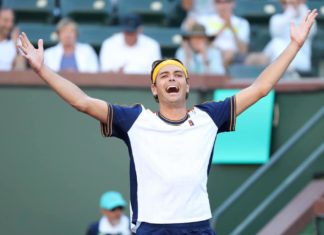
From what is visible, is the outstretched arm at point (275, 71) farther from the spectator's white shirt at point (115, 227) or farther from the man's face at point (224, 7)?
the man's face at point (224, 7)

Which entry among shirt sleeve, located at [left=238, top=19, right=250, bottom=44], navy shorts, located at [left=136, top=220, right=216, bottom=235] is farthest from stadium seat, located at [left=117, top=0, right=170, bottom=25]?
navy shorts, located at [left=136, top=220, right=216, bottom=235]

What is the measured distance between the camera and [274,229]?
939 cm

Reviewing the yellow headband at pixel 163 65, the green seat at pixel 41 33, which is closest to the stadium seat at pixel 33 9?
the green seat at pixel 41 33

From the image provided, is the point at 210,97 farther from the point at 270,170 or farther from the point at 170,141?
the point at 170,141

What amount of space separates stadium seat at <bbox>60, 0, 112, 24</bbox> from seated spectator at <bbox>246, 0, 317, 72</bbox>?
1.86 m

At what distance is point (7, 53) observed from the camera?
11.3 metres

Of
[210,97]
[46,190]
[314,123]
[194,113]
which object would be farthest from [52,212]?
[194,113]

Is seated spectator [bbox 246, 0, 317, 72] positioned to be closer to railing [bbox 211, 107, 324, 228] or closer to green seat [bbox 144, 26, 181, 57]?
green seat [bbox 144, 26, 181, 57]

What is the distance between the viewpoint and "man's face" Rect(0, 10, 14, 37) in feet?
37.6

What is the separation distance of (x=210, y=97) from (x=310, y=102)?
0.99m

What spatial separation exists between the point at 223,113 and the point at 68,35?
484 centimetres

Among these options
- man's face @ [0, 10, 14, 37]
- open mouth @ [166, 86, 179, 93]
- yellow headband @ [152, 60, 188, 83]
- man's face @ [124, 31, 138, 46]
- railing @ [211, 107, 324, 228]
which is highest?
man's face @ [0, 10, 14, 37]

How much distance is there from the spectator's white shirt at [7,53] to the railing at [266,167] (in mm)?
2697

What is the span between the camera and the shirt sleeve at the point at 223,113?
20.7 feet
